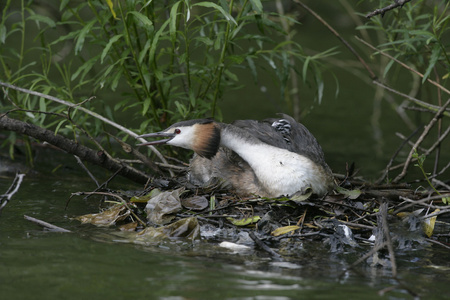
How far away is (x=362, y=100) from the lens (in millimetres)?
9570

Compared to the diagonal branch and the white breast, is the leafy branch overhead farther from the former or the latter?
the white breast

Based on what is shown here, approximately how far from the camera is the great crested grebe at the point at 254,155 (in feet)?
14.9

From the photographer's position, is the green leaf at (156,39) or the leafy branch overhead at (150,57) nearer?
the green leaf at (156,39)

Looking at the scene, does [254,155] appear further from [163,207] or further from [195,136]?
[163,207]

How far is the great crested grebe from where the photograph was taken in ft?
14.9

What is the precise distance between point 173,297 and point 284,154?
6.03 ft

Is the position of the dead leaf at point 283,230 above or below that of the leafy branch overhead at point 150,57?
below

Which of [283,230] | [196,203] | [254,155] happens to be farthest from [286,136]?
[283,230]

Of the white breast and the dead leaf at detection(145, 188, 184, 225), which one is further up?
the white breast

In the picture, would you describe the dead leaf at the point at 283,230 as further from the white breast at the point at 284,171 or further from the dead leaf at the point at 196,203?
the dead leaf at the point at 196,203

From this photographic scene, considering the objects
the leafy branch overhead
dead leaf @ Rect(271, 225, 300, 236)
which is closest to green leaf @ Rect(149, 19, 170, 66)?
the leafy branch overhead

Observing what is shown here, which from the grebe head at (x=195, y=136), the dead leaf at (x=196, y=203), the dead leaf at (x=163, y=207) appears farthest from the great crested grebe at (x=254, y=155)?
the dead leaf at (x=163, y=207)

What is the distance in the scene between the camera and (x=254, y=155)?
475 cm

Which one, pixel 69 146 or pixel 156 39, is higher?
pixel 156 39
